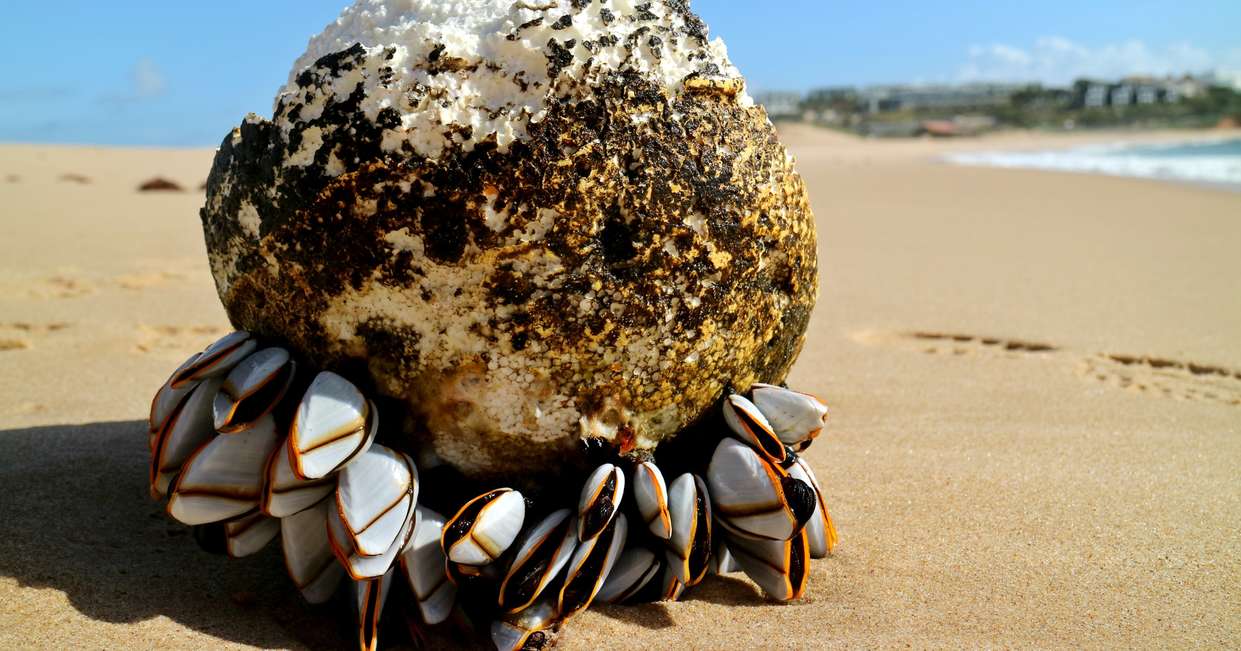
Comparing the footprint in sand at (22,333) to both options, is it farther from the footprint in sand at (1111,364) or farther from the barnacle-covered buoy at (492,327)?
the footprint in sand at (1111,364)

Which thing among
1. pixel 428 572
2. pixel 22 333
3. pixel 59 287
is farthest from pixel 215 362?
pixel 59 287

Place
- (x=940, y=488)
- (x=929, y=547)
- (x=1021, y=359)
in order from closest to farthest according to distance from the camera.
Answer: (x=929, y=547)
(x=940, y=488)
(x=1021, y=359)

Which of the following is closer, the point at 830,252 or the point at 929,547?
the point at 929,547

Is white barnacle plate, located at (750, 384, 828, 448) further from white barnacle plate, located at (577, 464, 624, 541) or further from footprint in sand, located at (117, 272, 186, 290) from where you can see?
footprint in sand, located at (117, 272, 186, 290)

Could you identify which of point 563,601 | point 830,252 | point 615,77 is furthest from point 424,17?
point 830,252

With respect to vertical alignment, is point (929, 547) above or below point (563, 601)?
below

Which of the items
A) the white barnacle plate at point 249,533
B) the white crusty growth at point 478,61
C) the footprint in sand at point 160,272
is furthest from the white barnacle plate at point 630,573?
the footprint in sand at point 160,272

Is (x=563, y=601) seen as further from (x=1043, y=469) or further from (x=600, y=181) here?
(x=1043, y=469)
